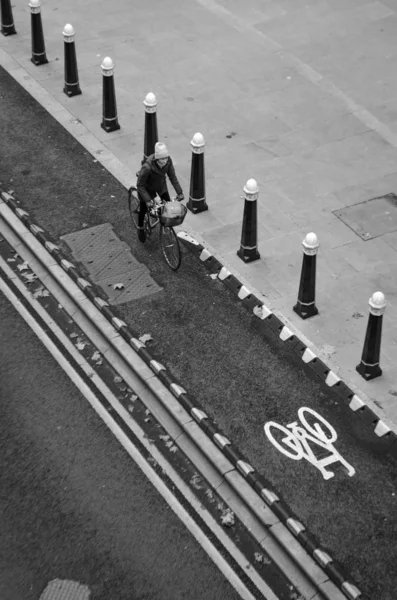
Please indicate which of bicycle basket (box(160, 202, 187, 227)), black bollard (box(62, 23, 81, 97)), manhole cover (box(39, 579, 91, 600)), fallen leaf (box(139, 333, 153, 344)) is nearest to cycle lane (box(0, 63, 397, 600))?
fallen leaf (box(139, 333, 153, 344))

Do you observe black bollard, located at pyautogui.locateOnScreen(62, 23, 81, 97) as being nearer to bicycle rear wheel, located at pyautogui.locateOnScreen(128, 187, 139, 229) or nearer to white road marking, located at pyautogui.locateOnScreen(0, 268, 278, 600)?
bicycle rear wheel, located at pyautogui.locateOnScreen(128, 187, 139, 229)

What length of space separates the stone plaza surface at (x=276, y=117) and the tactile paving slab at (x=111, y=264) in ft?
3.44

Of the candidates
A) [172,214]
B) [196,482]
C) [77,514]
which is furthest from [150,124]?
[77,514]

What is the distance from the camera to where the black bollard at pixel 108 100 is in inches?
566

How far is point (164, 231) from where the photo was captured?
40.4ft

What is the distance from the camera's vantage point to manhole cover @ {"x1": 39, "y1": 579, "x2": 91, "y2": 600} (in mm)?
8320

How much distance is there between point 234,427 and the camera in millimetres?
9977

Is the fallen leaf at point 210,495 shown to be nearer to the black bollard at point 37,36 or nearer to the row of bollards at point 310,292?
the row of bollards at point 310,292

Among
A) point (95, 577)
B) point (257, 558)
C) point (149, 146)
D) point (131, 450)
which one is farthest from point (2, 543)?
point (149, 146)

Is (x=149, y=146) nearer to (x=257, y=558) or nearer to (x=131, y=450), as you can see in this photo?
(x=131, y=450)

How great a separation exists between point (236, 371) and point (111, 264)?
8.47 ft

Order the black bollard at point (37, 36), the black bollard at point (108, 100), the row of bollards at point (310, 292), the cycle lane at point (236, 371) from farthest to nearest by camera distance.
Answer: the black bollard at point (37, 36) < the black bollard at point (108, 100) < the row of bollards at point (310, 292) < the cycle lane at point (236, 371)

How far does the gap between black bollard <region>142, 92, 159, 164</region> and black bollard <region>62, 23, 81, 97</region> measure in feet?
7.23

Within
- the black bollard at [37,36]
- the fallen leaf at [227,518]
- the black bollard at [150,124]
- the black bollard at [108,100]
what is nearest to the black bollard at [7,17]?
the black bollard at [37,36]
